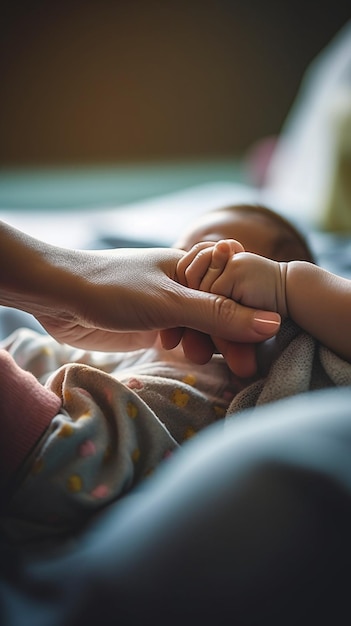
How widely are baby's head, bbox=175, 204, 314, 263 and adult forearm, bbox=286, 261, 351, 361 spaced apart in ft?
0.45

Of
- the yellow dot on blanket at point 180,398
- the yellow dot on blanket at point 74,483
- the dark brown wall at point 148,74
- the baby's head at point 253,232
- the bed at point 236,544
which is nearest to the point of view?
the bed at point 236,544

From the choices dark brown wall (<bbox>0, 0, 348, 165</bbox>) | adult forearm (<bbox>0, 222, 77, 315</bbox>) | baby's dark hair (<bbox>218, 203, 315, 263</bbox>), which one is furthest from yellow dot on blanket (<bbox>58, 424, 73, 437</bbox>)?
dark brown wall (<bbox>0, 0, 348, 165</bbox>)

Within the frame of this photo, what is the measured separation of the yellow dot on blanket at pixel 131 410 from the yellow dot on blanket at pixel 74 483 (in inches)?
3.2

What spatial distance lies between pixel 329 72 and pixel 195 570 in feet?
5.55

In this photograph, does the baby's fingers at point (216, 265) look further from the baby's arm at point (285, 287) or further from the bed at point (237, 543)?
the bed at point (237, 543)

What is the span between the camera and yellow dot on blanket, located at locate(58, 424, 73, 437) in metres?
0.55

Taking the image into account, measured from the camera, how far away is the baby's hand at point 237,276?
2.01 feet

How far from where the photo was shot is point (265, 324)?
59 cm

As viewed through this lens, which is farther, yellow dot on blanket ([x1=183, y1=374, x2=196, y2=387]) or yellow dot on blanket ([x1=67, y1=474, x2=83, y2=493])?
yellow dot on blanket ([x1=183, y1=374, x2=196, y2=387])

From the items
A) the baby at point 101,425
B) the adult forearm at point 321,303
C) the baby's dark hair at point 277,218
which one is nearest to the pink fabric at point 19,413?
the baby at point 101,425

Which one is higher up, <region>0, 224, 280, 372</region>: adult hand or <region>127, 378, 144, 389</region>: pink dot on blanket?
<region>0, 224, 280, 372</region>: adult hand

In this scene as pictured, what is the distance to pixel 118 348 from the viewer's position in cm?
73

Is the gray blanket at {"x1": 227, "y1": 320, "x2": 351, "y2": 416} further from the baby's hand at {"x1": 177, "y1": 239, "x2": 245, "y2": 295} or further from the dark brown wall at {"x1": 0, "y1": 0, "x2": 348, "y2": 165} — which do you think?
the dark brown wall at {"x1": 0, "y1": 0, "x2": 348, "y2": 165}

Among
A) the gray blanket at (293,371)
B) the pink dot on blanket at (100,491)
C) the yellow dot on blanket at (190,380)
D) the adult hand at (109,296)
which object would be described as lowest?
the pink dot on blanket at (100,491)
